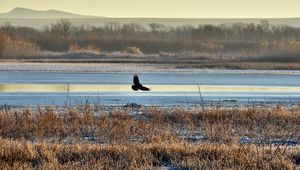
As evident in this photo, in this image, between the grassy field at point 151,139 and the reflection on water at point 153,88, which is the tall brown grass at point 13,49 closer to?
the reflection on water at point 153,88

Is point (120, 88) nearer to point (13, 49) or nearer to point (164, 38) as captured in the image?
point (13, 49)

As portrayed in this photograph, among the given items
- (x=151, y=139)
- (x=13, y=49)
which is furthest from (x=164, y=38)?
(x=151, y=139)

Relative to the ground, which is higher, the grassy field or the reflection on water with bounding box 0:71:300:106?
the grassy field

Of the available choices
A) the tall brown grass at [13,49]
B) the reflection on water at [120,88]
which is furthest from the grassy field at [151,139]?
the tall brown grass at [13,49]

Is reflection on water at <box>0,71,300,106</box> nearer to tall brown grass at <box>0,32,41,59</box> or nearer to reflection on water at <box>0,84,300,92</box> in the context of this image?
reflection on water at <box>0,84,300,92</box>

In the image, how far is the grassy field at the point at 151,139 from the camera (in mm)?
9844

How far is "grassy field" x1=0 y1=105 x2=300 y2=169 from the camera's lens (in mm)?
9844

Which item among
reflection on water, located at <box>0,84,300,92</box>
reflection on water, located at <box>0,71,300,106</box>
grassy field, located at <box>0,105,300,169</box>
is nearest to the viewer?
grassy field, located at <box>0,105,300,169</box>

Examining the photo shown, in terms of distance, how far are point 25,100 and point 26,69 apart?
1590 cm

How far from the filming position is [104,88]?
25.8 meters

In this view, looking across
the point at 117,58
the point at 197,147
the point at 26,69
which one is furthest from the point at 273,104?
the point at 117,58

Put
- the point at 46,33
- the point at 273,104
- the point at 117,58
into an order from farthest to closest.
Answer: the point at 46,33, the point at 117,58, the point at 273,104

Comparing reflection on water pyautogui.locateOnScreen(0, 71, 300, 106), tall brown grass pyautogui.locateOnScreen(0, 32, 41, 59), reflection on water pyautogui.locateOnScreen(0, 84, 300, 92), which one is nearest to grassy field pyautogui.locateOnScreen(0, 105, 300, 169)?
reflection on water pyautogui.locateOnScreen(0, 71, 300, 106)

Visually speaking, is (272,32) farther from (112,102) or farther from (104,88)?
(112,102)
